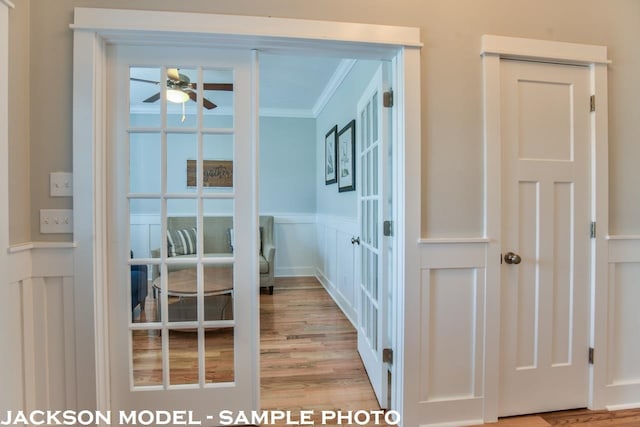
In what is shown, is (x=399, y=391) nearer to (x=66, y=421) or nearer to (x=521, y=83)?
(x=66, y=421)

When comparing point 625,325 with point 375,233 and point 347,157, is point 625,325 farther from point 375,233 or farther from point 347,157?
point 347,157

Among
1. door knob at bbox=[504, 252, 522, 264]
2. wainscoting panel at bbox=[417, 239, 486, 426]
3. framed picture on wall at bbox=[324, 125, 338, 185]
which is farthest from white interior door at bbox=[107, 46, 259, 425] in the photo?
framed picture on wall at bbox=[324, 125, 338, 185]

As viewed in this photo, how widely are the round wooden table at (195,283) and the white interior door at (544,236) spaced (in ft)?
4.94

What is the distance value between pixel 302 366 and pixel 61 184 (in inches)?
72.6

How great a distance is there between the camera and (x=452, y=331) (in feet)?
5.57

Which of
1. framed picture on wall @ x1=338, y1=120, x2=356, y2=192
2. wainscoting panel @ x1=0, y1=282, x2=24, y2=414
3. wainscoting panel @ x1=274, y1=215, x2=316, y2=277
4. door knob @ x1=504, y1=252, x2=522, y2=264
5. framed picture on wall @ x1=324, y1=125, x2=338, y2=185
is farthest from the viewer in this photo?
wainscoting panel @ x1=274, y1=215, x2=316, y2=277

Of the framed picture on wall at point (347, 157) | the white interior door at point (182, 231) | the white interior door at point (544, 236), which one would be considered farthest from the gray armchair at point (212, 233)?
the framed picture on wall at point (347, 157)

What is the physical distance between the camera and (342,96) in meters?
3.58

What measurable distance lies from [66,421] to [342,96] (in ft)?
11.3

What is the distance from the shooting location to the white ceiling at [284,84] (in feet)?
5.39

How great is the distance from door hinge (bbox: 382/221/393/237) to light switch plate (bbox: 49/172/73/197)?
5.16 ft

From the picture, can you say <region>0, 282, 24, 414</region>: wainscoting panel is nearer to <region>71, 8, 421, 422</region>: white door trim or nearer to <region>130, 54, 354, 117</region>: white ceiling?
<region>71, 8, 421, 422</region>: white door trim

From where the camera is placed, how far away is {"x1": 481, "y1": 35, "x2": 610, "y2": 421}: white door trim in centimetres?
168

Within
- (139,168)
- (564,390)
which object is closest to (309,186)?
(139,168)
